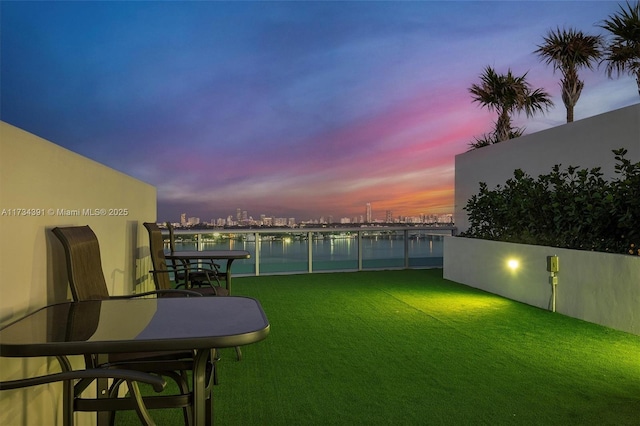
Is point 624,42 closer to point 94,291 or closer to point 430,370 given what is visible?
point 430,370

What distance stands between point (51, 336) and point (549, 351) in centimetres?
415

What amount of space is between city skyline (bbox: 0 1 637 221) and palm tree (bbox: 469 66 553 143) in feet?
0.87

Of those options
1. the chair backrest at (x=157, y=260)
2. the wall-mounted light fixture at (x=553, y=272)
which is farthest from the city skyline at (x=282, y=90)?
the wall-mounted light fixture at (x=553, y=272)

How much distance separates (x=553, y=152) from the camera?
8570 millimetres

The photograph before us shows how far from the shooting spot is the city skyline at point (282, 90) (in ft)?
33.2

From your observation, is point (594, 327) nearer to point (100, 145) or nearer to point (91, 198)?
point (91, 198)

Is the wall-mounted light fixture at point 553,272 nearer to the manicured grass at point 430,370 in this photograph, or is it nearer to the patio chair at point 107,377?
the manicured grass at point 430,370

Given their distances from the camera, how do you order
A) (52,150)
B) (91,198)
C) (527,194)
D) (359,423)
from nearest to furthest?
(52,150) → (359,423) → (91,198) → (527,194)

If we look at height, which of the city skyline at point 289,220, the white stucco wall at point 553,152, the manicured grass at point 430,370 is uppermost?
the white stucco wall at point 553,152

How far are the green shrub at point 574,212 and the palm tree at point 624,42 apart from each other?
4407 mm

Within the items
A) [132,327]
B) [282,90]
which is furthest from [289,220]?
[132,327]

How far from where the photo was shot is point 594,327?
5125 millimetres

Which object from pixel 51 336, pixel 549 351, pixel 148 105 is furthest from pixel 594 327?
pixel 148 105

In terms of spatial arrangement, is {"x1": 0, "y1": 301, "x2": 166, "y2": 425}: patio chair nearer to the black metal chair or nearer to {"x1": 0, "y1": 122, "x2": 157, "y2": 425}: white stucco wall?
the black metal chair
